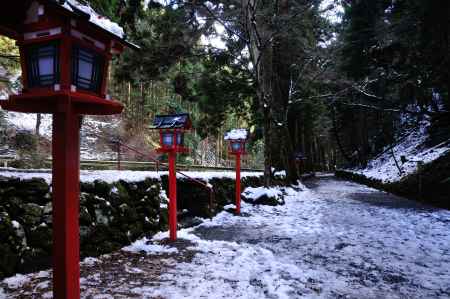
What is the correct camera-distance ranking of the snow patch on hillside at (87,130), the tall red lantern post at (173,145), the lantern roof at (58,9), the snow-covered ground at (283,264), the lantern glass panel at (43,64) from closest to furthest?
the lantern roof at (58,9) < the lantern glass panel at (43,64) < the snow-covered ground at (283,264) < the tall red lantern post at (173,145) < the snow patch on hillside at (87,130)

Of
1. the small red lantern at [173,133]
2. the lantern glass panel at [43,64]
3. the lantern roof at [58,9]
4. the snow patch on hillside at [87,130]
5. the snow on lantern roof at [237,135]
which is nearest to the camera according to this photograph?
the lantern roof at [58,9]

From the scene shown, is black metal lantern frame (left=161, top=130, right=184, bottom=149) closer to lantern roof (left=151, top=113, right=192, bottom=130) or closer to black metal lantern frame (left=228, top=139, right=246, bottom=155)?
lantern roof (left=151, top=113, right=192, bottom=130)

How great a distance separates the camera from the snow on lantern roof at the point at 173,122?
579 cm

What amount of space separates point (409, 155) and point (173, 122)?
45.3 feet

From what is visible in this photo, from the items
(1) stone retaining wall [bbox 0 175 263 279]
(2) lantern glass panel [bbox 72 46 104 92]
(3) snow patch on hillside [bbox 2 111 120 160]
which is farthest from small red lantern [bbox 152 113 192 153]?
(3) snow patch on hillside [bbox 2 111 120 160]

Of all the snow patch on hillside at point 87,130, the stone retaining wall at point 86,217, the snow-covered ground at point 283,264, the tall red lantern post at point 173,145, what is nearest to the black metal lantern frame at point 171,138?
the tall red lantern post at point 173,145

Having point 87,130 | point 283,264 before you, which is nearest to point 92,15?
point 283,264

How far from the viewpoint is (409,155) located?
15289mm

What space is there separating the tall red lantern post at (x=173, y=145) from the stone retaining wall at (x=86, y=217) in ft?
2.03

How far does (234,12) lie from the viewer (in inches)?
414

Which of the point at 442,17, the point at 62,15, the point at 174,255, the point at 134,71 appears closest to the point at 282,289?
the point at 174,255

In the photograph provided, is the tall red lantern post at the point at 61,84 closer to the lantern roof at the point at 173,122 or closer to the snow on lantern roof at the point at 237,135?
the lantern roof at the point at 173,122

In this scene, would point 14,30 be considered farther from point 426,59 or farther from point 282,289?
point 426,59

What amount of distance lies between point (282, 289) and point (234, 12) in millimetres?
9368
